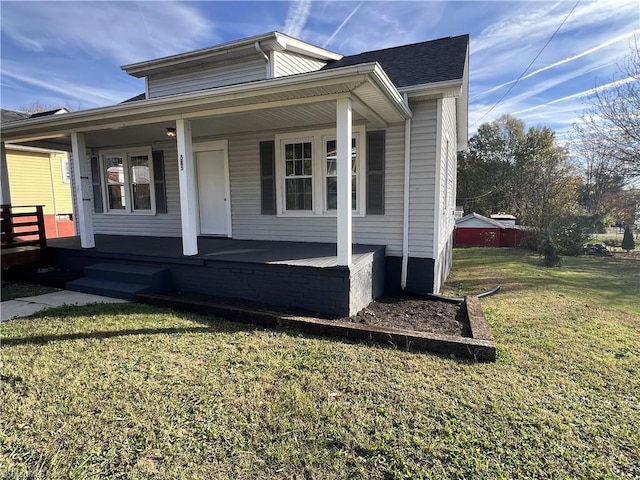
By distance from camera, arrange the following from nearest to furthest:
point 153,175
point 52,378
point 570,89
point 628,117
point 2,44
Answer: point 52,378 < point 153,175 < point 2,44 < point 628,117 < point 570,89

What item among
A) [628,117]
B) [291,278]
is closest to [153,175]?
[291,278]

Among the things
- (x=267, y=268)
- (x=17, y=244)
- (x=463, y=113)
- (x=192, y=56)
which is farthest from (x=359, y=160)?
(x=17, y=244)

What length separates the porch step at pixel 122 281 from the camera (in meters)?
5.35

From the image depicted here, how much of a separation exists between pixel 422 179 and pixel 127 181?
684 cm

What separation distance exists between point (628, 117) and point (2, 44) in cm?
2059

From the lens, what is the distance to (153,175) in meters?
8.05

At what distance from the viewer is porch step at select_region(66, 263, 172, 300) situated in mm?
5352

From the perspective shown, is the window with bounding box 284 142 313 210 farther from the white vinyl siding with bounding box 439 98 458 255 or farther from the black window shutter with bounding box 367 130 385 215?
the white vinyl siding with bounding box 439 98 458 255

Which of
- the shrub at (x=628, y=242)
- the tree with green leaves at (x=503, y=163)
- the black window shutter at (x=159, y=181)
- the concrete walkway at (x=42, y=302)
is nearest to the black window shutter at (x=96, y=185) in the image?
the black window shutter at (x=159, y=181)

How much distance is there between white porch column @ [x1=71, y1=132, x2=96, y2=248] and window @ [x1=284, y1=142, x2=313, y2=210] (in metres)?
3.59

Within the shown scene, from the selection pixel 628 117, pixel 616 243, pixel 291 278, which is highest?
pixel 628 117

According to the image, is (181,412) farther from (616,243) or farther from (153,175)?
(616,243)

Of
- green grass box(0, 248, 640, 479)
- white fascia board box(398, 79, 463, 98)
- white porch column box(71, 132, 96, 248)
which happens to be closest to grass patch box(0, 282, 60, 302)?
white porch column box(71, 132, 96, 248)

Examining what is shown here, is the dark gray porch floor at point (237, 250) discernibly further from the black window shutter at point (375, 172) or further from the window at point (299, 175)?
the window at point (299, 175)
